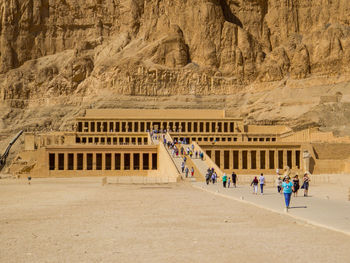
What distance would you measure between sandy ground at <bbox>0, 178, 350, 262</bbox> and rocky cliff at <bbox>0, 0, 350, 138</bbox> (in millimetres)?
70899

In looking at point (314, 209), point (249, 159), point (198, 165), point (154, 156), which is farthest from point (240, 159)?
point (314, 209)

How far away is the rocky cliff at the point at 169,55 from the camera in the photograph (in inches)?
4107

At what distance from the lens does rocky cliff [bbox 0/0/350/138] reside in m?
104

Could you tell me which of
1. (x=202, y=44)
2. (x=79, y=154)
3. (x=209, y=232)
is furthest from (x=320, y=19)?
(x=209, y=232)

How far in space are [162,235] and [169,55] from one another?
97.7 m

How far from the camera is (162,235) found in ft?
52.5

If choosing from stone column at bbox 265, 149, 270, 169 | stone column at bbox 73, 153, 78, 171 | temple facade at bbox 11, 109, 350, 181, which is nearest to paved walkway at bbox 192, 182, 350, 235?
temple facade at bbox 11, 109, 350, 181

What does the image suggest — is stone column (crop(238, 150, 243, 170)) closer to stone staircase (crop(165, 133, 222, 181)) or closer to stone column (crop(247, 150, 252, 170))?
stone column (crop(247, 150, 252, 170))

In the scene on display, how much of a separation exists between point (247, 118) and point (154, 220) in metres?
75.2

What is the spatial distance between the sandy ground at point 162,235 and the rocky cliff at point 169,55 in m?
70.9

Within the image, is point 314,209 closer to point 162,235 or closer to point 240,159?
point 162,235

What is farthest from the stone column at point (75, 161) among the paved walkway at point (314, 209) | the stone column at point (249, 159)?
the paved walkway at point (314, 209)

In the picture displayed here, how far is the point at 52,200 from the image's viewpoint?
29.5 meters

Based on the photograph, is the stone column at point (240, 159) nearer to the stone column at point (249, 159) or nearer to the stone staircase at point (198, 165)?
the stone column at point (249, 159)
